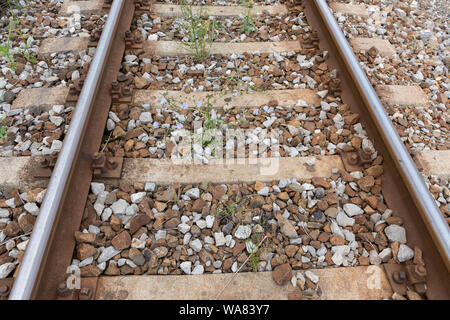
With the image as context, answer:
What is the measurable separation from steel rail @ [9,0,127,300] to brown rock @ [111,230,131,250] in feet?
1.12

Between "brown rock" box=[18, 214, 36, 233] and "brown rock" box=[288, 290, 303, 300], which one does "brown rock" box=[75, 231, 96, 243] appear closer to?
"brown rock" box=[18, 214, 36, 233]

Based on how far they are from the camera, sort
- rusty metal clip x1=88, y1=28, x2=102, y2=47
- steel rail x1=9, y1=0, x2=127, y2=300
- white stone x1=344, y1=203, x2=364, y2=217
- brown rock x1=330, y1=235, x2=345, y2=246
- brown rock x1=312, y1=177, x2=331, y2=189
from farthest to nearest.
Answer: rusty metal clip x1=88, y1=28, x2=102, y2=47 < brown rock x1=312, y1=177, x2=331, y2=189 < white stone x1=344, y1=203, x2=364, y2=217 < brown rock x1=330, y1=235, x2=345, y2=246 < steel rail x1=9, y1=0, x2=127, y2=300

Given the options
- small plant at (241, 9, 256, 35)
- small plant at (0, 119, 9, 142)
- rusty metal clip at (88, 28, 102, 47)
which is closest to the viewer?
small plant at (0, 119, 9, 142)

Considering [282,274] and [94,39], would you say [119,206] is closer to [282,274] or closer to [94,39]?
[282,274]

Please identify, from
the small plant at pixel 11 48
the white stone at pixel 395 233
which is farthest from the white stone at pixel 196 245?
the small plant at pixel 11 48

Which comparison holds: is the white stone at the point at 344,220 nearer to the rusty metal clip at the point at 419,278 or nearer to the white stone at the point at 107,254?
the rusty metal clip at the point at 419,278

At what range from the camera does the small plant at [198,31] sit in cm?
296

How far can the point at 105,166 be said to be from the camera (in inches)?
83.0

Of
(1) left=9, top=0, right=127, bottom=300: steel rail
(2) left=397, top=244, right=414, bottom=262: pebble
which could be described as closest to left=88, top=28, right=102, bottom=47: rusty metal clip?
(1) left=9, top=0, right=127, bottom=300: steel rail

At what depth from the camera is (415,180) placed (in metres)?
1.91

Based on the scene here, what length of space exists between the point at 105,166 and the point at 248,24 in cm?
215

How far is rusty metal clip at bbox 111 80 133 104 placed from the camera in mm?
2494
